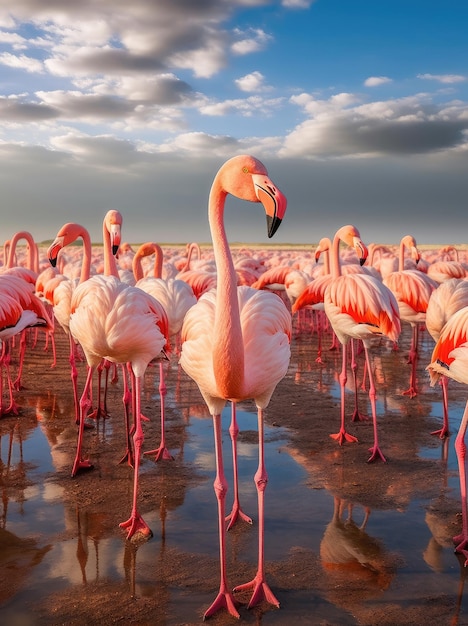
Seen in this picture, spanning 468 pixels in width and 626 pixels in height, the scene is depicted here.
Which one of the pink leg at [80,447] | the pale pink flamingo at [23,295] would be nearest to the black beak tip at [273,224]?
the pink leg at [80,447]

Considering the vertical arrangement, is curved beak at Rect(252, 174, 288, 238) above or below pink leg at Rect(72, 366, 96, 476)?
above

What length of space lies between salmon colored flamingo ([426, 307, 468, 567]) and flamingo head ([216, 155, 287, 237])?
189cm

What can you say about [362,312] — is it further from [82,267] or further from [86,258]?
[86,258]

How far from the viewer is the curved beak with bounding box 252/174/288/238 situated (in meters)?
2.44

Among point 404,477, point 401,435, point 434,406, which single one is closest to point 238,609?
point 404,477

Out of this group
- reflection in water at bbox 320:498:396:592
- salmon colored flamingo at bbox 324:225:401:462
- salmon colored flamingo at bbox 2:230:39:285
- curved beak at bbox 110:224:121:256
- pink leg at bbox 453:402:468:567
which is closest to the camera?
reflection in water at bbox 320:498:396:592

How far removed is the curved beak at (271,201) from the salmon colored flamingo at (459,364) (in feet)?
6.22

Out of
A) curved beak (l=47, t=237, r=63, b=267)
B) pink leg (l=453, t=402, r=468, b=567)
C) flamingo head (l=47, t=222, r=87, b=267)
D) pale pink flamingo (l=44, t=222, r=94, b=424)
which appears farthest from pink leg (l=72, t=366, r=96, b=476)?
pink leg (l=453, t=402, r=468, b=567)

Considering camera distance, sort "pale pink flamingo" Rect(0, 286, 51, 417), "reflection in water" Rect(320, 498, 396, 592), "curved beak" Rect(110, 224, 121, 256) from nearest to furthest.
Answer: "reflection in water" Rect(320, 498, 396, 592)
"curved beak" Rect(110, 224, 121, 256)
"pale pink flamingo" Rect(0, 286, 51, 417)

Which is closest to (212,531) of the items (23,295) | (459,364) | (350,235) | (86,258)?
(459,364)

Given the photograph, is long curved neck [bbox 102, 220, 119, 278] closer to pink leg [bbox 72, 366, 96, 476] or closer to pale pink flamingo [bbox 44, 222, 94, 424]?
→ pale pink flamingo [bbox 44, 222, 94, 424]

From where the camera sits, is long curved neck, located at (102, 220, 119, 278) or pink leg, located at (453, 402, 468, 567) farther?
long curved neck, located at (102, 220, 119, 278)

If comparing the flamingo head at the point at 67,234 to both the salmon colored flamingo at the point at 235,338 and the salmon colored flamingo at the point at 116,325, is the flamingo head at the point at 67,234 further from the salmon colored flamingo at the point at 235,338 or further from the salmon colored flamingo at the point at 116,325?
the salmon colored flamingo at the point at 235,338

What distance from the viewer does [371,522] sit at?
12.6ft
